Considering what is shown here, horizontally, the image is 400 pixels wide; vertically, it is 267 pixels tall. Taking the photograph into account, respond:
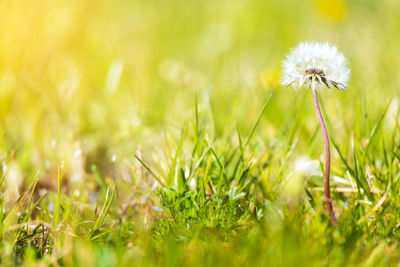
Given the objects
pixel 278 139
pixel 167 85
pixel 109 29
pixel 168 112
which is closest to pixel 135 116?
pixel 168 112

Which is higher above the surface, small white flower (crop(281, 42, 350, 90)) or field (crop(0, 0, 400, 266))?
small white flower (crop(281, 42, 350, 90))

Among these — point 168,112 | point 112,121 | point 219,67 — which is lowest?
point 112,121

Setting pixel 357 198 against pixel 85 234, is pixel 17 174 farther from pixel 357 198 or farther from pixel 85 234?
pixel 357 198

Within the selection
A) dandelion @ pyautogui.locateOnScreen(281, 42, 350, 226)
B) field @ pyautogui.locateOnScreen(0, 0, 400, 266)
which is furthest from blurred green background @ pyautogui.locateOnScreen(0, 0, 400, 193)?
dandelion @ pyautogui.locateOnScreen(281, 42, 350, 226)

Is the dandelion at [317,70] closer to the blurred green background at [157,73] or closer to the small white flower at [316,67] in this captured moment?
the small white flower at [316,67]

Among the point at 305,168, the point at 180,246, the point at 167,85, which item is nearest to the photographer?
the point at 180,246

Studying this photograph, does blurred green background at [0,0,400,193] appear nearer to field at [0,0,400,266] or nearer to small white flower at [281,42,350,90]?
field at [0,0,400,266]

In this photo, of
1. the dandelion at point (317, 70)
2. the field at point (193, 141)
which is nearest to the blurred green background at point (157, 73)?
the field at point (193, 141)

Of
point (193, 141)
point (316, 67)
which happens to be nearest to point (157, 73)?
point (193, 141)
